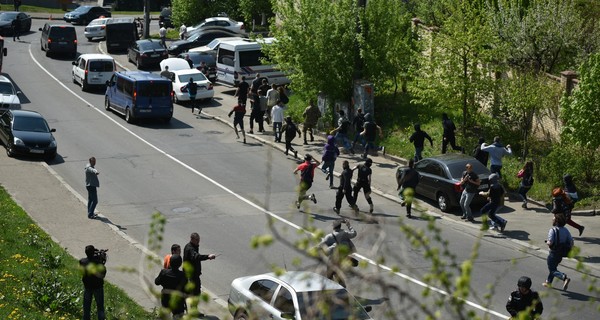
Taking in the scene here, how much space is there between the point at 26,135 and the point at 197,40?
74.5ft

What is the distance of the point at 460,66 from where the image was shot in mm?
29547

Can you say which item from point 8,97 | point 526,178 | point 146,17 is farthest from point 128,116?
point 146,17

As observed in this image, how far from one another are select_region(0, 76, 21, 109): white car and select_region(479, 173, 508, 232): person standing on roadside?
66.1 feet

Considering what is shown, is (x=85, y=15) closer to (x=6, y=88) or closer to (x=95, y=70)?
(x=95, y=70)

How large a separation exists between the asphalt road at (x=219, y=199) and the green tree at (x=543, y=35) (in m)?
7.07

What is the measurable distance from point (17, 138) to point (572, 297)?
18.5 m

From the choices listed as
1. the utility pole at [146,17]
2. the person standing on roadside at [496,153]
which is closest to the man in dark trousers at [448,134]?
the person standing on roadside at [496,153]

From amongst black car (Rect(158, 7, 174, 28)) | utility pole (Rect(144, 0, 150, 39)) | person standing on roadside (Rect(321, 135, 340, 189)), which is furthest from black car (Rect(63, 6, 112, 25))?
person standing on roadside (Rect(321, 135, 340, 189))

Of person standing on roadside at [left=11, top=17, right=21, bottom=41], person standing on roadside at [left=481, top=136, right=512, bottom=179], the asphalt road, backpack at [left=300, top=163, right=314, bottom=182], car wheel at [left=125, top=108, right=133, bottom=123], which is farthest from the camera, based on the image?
person standing on roadside at [left=11, top=17, right=21, bottom=41]

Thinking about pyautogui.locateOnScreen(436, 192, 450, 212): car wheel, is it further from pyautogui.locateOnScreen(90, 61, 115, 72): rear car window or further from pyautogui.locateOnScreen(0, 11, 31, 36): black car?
pyautogui.locateOnScreen(0, 11, 31, 36): black car

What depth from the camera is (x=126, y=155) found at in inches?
1238

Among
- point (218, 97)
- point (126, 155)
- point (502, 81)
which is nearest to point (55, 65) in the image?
point (218, 97)

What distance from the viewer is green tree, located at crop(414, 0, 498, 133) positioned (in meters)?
29.2

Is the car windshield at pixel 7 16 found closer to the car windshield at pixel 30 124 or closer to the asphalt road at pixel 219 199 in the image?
the asphalt road at pixel 219 199
